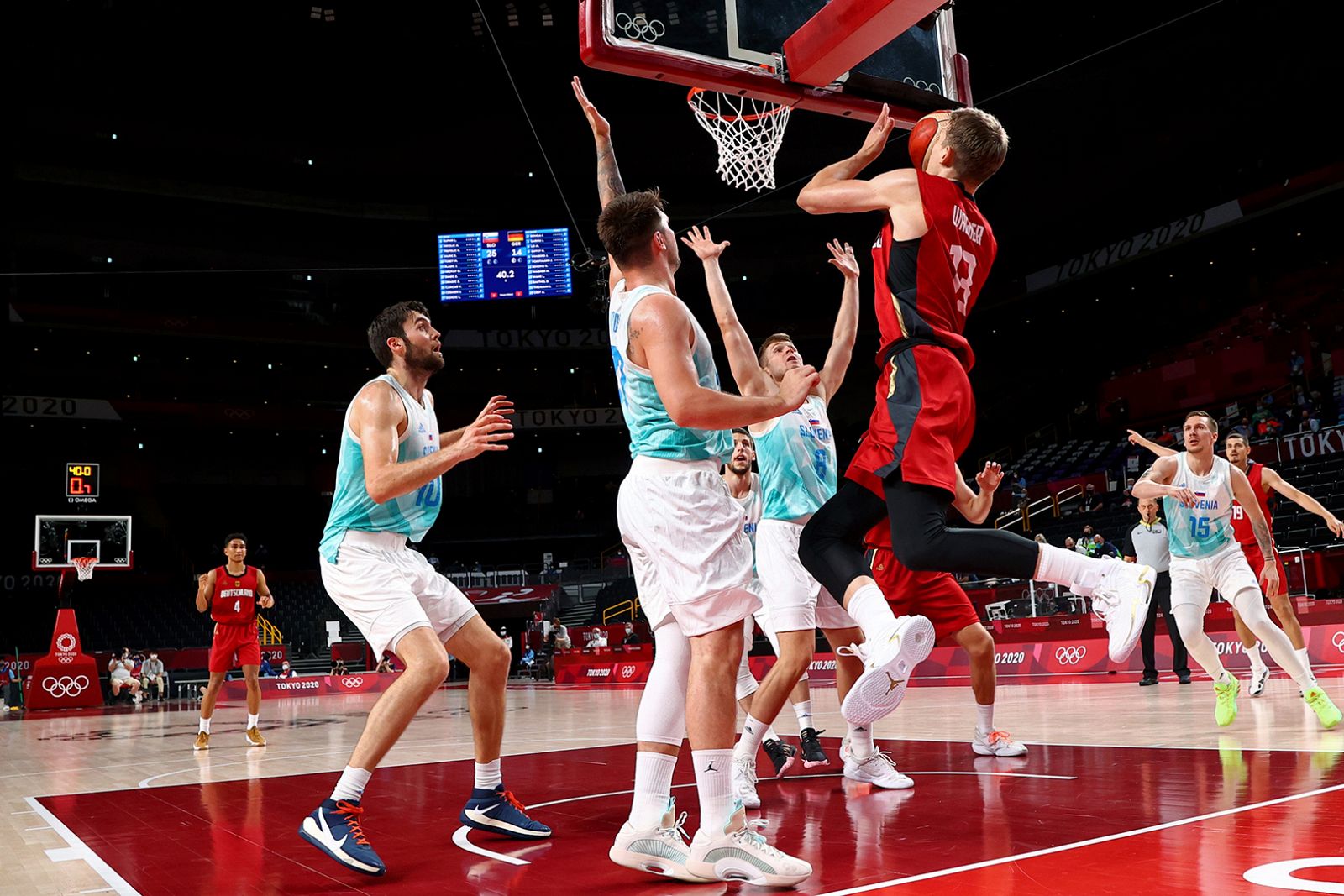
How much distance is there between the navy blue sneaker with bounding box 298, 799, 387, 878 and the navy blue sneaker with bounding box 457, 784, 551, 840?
69 cm

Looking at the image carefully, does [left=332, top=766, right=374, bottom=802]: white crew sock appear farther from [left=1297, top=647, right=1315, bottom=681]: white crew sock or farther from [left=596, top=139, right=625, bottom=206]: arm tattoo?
[left=1297, top=647, right=1315, bottom=681]: white crew sock

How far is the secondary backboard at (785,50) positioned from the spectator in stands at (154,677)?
22.3 metres

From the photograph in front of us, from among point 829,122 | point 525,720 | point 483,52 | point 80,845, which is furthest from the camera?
point 829,122

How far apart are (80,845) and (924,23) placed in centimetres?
713

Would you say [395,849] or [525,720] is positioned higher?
[395,849]

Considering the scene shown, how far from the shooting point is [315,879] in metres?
3.76

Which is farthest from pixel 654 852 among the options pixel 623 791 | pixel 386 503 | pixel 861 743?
pixel 623 791

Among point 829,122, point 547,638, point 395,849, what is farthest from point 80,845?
point 829,122

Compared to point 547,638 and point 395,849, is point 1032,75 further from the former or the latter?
point 395,849

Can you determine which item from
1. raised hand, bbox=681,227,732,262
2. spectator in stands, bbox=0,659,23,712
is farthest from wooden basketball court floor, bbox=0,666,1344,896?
spectator in stands, bbox=0,659,23,712

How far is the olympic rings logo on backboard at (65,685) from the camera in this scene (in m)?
19.6

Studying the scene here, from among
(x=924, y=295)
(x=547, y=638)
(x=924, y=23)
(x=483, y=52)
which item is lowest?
(x=547, y=638)

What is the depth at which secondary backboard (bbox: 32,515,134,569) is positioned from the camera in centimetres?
2053

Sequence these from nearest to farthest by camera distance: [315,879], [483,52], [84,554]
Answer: [315,879] → [84,554] → [483,52]
